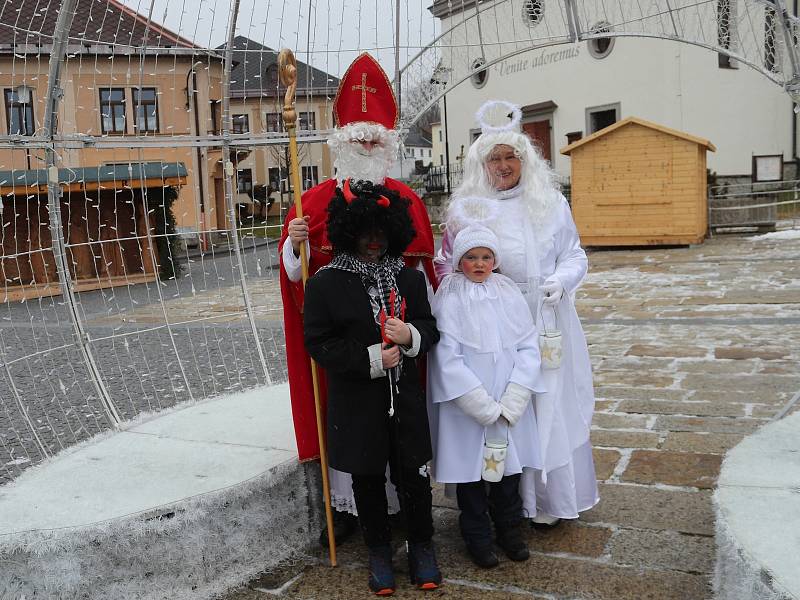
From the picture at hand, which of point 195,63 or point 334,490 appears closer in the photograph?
point 334,490

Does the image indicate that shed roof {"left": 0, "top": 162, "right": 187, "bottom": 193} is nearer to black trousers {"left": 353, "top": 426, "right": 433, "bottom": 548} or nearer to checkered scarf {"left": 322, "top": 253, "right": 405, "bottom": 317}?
checkered scarf {"left": 322, "top": 253, "right": 405, "bottom": 317}

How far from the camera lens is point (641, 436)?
457 cm

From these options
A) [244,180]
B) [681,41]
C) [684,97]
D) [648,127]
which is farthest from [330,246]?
[684,97]

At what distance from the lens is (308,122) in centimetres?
457

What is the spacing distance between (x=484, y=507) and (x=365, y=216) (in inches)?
47.2

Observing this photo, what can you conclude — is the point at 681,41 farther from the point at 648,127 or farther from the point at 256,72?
the point at 648,127

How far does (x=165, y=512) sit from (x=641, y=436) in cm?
279

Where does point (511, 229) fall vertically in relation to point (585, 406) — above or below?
above

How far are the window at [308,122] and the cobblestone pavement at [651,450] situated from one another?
2099mm

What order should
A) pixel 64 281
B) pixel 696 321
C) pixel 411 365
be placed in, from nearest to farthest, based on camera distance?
1. pixel 411 365
2. pixel 64 281
3. pixel 696 321

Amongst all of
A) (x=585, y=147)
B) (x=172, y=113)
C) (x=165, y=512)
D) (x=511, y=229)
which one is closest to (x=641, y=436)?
(x=511, y=229)

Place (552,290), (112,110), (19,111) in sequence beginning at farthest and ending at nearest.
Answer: (112,110) → (19,111) → (552,290)

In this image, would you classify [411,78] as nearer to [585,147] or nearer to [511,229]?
[511,229]

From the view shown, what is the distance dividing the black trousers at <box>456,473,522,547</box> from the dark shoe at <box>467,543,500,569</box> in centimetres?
1
